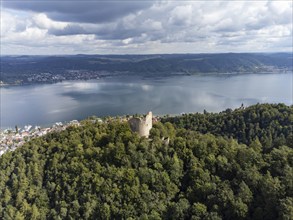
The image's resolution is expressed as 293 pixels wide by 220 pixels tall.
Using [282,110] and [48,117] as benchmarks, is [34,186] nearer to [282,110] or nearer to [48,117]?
[282,110]

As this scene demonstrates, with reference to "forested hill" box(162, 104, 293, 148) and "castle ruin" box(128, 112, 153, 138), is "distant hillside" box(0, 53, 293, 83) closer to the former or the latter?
"forested hill" box(162, 104, 293, 148)

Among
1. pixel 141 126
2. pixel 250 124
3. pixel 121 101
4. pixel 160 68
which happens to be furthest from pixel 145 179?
pixel 160 68

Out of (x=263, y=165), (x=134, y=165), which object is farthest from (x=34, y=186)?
(x=263, y=165)

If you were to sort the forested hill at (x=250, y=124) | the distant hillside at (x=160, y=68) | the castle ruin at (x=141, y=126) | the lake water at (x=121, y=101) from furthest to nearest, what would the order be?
the distant hillside at (x=160, y=68) → the lake water at (x=121, y=101) → the forested hill at (x=250, y=124) → the castle ruin at (x=141, y=126)

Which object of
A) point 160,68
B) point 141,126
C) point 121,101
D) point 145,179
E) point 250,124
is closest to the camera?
point 145,179

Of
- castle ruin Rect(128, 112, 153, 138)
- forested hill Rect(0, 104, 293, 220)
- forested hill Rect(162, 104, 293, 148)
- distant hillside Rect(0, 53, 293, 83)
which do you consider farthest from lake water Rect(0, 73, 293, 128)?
distant hillside Rect(0, 53, 293, 83)

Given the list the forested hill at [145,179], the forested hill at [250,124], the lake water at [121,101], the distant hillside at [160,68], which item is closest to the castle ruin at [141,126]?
the forested hill at [145,179]

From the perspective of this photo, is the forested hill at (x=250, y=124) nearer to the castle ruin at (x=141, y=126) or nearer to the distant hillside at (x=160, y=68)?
the castle ruin at (x=141, y=126)

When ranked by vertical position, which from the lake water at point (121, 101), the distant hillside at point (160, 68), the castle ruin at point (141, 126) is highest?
the castle ruin at point (141, 126)

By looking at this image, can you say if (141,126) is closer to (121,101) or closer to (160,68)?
(121,101)
